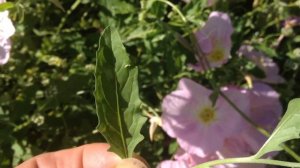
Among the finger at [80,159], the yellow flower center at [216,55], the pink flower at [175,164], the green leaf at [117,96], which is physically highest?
the green leaf at [117,96]

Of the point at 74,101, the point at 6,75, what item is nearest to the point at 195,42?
the point at 74,101

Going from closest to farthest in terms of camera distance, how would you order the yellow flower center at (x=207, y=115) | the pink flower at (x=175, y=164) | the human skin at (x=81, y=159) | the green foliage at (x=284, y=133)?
the green foliage at (x=284, y=133), the human skin at (x=81, y=159), the pink flower at (x=175, y=164), the yellow flower center at (x=207, y=115)

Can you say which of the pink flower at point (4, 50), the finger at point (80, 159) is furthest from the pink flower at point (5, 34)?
the finger at point (80, 159)

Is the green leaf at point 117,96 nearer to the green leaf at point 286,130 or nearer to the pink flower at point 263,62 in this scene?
the green leaf at point 286,130

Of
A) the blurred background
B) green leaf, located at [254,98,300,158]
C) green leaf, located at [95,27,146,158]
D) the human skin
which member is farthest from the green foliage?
the blurred background

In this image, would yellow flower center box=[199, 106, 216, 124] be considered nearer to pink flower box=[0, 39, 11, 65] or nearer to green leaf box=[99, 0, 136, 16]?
green leaf box=[99, 0, 136, 16]

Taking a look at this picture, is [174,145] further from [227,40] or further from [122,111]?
[122,111]
